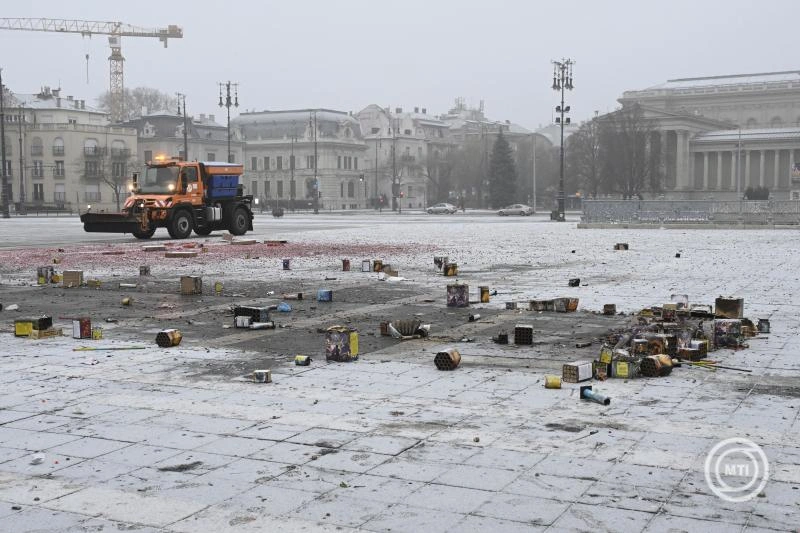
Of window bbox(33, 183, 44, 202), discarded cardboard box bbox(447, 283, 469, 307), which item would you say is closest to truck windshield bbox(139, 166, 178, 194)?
discarded cardboard box bbox(447, 283, 469, 307)

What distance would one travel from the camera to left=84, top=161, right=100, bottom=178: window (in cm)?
9994

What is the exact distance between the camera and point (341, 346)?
10.1m

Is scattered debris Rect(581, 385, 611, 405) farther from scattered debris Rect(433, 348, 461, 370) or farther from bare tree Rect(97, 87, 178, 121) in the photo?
bare tree Rect(97, 87, 178, 121)

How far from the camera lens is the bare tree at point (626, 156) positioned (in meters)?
86.9

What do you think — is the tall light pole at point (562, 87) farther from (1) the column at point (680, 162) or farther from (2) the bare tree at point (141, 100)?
(2) the bare tree at point (141, 100)

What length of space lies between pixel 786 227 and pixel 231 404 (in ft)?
141

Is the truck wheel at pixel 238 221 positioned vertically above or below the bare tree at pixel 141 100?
below

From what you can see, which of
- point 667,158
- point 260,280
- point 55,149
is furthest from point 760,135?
point 260,280

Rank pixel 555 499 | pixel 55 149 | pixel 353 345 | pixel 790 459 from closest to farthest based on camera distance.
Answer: pixel 555 499
pixel 790 459
pixel 353 345
pixel 55 149

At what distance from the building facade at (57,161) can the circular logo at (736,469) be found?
9653cm

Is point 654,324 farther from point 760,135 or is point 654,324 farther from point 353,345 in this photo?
point 760,135

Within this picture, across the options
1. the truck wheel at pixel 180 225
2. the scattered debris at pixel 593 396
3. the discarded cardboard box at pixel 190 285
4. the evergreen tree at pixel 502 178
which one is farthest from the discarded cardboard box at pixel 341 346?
the evergreen tree at pixel 502 178

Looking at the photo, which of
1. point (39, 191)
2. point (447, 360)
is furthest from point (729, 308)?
point (39, 191)

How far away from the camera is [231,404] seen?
8203mm
